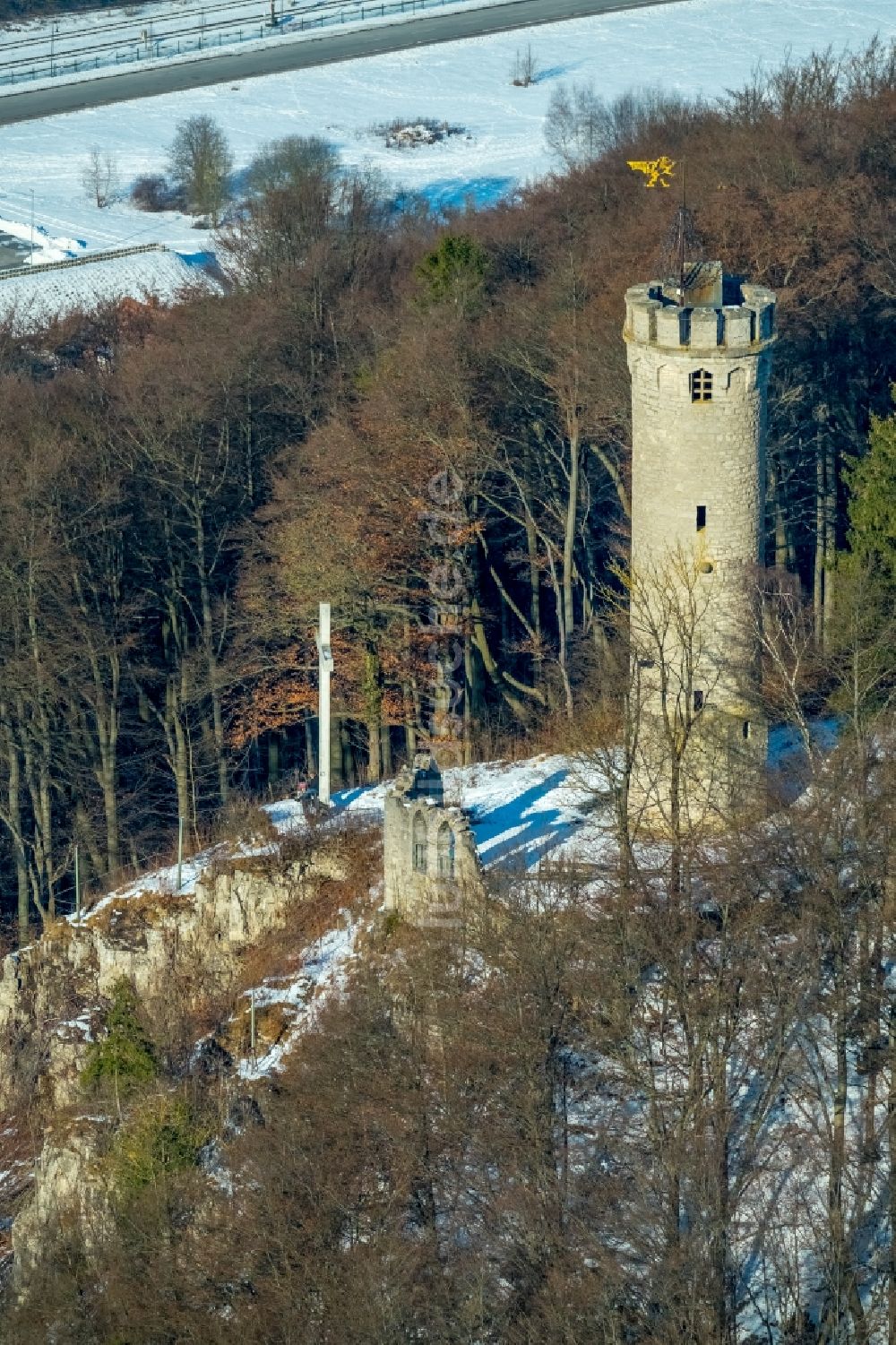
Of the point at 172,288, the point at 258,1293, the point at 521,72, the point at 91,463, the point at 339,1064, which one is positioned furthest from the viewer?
the point at 521,72

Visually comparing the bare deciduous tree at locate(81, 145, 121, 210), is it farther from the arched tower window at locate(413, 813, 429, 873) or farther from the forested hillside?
the arched tower window at locate(413, 813, 429, 873)

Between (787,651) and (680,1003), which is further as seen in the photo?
(787,651)

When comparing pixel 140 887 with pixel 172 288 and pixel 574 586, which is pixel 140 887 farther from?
pixel 172 288

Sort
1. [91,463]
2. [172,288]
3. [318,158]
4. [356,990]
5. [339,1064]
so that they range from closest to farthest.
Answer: [339,1064]
[356,990]
[91,463]
[172,288]
[318,158]

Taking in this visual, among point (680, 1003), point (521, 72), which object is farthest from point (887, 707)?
point (521, 72)

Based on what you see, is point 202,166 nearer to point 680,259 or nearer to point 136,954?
point 136,954

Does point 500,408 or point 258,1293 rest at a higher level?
point 500,408

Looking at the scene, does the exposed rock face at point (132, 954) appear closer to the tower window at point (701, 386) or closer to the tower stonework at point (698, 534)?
the tower stonework at point (698, 534)
